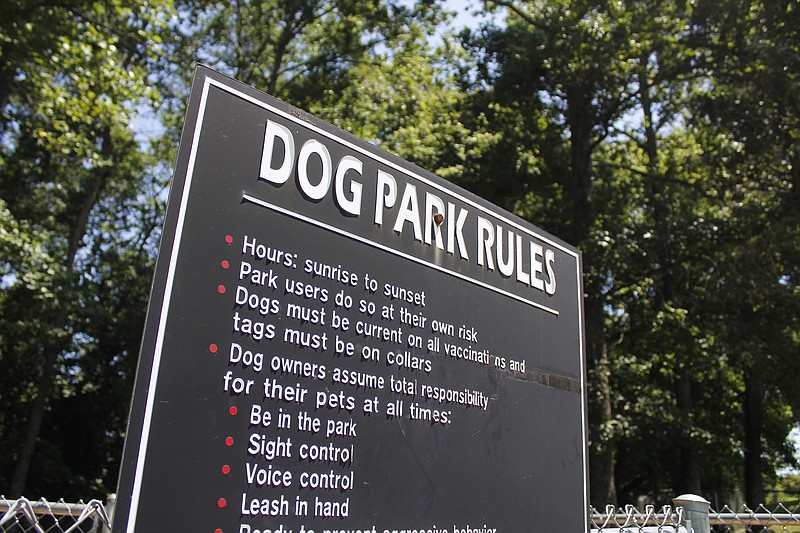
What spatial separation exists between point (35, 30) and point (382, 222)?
1098 centimetres

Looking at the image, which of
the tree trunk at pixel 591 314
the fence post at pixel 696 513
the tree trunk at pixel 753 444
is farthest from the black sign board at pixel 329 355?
the tree trunk at pixel 753 444

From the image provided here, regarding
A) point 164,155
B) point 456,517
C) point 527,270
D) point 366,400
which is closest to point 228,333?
point 366,400

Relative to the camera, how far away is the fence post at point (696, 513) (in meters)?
4.44

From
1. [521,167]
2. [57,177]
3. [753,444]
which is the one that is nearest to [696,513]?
[521,167]

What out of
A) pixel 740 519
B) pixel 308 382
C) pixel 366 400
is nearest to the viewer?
pixel 308 382

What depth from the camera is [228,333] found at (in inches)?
92.1

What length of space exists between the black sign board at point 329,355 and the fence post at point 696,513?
1304mm

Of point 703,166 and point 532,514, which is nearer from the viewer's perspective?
point 532,514

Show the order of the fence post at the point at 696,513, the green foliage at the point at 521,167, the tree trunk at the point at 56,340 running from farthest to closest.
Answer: the tree trunk at the point at 56,340 < the green foliage at the point at 521,167 < the fence post at the point at 696,513

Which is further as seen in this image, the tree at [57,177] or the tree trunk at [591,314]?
the tree trunk at [591,314]

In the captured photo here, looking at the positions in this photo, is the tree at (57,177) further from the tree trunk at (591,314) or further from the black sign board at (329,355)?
the black sign board at (329,355)

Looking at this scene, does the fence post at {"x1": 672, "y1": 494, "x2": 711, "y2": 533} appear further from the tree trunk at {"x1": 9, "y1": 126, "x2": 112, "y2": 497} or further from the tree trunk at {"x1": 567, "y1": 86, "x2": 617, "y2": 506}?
the tree trunk at {"x1": 9, "y1": 126, "x2": 112, "y2": 497}

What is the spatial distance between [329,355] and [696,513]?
3209mm

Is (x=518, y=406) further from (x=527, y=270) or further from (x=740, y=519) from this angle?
(x=740, y=519)
